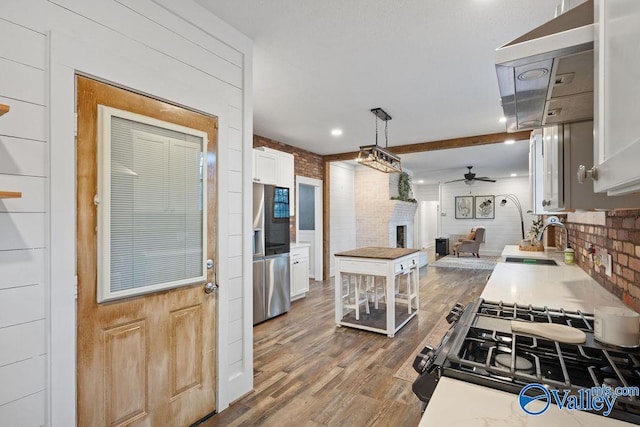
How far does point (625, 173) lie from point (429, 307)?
14.5ft

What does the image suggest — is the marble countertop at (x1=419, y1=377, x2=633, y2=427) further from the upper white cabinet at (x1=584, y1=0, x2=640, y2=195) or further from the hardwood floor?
the hardwood floor

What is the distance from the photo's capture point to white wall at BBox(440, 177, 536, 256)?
10.1 meters

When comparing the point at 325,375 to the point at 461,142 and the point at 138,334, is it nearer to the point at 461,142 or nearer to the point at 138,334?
the point at 138,334

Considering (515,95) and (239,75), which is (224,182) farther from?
(515,95)

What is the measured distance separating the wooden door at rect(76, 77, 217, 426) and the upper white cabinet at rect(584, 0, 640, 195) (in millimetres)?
1867

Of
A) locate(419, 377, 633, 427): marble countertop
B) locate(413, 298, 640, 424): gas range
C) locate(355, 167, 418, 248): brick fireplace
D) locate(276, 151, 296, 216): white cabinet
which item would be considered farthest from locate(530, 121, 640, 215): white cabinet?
locate(355, 167, 418, 248): brick fireplace

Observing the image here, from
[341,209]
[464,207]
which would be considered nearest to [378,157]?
[341,209]

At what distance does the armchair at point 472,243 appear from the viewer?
9.58 meters

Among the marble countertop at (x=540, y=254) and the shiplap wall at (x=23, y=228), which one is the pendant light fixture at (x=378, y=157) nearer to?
the marble countertop at (x=540, y=254)

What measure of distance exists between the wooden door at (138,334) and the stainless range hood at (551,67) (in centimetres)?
169

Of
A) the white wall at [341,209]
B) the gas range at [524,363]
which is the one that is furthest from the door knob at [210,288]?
the white wall at [341,209]

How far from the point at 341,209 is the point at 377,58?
15.4ft

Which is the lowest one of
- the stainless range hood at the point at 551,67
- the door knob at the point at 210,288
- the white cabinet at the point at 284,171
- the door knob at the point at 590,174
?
the door knob at the point at 210,288

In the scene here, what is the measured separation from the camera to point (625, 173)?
0.54 metres
